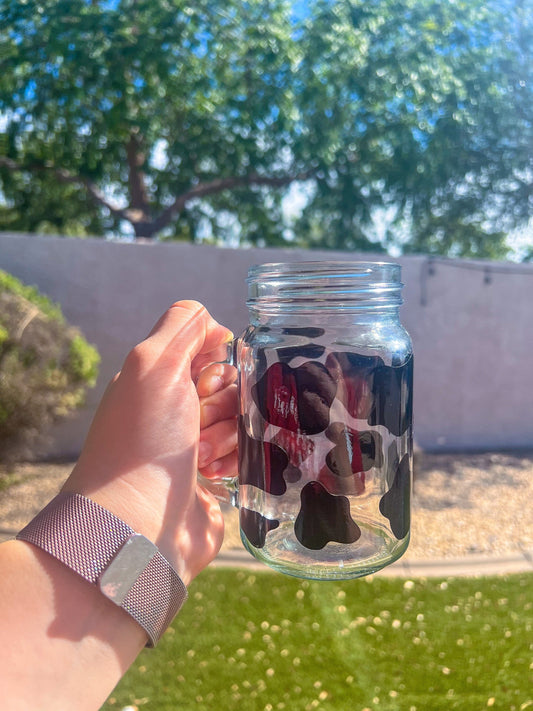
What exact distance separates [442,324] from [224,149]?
2891 mm

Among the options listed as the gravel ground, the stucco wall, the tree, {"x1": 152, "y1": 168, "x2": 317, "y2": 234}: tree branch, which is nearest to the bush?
the gravel ground

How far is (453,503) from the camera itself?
370 cm

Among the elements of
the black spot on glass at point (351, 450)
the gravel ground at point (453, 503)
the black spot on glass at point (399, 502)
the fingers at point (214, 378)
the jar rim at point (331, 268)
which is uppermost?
the jar rim at point (331, 268)

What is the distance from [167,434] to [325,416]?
0.75ft

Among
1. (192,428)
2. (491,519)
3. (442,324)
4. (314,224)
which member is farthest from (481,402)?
(192,428)

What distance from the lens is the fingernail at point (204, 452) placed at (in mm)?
888

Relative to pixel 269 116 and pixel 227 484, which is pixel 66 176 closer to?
pixel 269 116

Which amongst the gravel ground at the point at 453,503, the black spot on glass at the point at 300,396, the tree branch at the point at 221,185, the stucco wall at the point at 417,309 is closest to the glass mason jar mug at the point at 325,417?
the black spot on glass at the point at 300,396

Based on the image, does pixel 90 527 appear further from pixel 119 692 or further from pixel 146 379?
pixel 119 692

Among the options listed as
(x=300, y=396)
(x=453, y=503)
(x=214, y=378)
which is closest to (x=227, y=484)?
(x=214, y=378)

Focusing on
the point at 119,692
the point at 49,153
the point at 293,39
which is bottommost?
the point at 119,692

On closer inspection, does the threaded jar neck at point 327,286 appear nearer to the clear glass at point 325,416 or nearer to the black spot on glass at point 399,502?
the clear glass at point 325,416

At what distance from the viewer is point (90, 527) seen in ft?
2.15

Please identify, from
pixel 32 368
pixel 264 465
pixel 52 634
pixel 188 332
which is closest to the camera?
pixel 52 634
